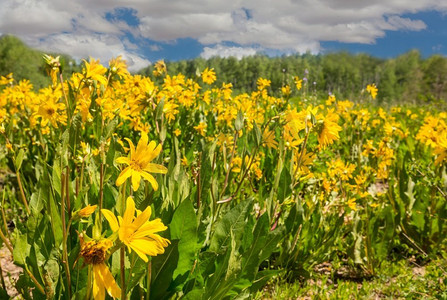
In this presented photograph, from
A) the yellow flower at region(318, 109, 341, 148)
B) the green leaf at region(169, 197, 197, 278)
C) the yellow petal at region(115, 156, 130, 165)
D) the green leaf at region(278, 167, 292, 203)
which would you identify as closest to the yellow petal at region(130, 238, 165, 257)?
the yellow petal at region(115, 156, 130, 165)

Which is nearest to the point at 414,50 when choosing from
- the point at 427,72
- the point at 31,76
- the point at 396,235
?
the point at 427,72

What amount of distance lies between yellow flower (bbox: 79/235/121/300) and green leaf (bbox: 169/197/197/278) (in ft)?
1.66

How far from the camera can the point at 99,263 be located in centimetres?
87

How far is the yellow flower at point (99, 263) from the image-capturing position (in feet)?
2.77

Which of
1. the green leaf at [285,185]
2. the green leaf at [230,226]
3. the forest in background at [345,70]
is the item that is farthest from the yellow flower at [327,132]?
the forest in background at [345,70]

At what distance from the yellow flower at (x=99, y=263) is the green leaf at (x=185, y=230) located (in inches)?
20.0

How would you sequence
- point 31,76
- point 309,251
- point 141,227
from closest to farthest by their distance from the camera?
point 141,227
point 309,251
point 31,76

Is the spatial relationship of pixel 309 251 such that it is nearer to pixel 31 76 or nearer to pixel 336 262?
pixel 336 262

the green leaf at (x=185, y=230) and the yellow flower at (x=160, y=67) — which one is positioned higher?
the yellow flower at (x=160, y=67)

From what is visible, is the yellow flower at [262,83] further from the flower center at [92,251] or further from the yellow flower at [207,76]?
the flower center at [92,251]

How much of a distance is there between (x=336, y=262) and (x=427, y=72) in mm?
67519

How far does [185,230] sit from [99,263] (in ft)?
1.85

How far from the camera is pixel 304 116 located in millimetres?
1825

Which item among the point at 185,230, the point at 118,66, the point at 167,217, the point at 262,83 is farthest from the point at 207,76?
the point at 185,230
